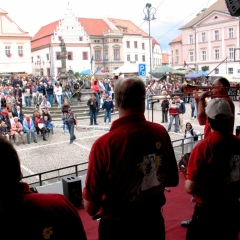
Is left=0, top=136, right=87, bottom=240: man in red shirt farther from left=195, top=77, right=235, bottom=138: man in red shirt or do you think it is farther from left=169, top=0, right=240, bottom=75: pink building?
left=169, top=0, right=240, bottom=75: pink building

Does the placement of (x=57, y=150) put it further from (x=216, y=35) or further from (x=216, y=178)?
(x=216, y=35)

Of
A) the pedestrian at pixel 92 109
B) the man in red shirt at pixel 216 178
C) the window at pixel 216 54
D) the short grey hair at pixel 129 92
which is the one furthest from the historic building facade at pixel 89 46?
the short grey hair at pixel 129 92

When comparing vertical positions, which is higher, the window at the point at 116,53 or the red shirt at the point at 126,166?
the window at the point at 116,53

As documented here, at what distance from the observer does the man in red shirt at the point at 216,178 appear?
196cm

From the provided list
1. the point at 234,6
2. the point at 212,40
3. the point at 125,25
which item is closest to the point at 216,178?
the point at 234,6

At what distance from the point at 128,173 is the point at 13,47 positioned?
37621mm

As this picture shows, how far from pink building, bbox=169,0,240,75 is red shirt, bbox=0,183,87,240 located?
2853 cm

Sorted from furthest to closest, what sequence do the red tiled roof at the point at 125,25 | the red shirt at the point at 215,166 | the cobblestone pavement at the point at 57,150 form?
the red tiled roof at the point at 125,25
the cobblestone pavement at the point at 57,150
the red shirt at the point at 215,166

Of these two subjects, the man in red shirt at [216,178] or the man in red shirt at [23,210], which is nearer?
the man in red shirt at [23,210]

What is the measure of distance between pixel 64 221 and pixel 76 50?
46.5 m

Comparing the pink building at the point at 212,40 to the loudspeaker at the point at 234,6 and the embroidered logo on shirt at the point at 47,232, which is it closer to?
the loudspeaker at the point at 234,6

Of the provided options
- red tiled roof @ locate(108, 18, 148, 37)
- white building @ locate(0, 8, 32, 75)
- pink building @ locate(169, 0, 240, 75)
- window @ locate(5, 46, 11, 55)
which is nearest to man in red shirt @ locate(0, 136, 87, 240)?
pink building @ locate(169, 0, 240, 75)

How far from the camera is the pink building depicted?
29797mm

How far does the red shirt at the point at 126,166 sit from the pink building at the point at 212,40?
91.2 ft
